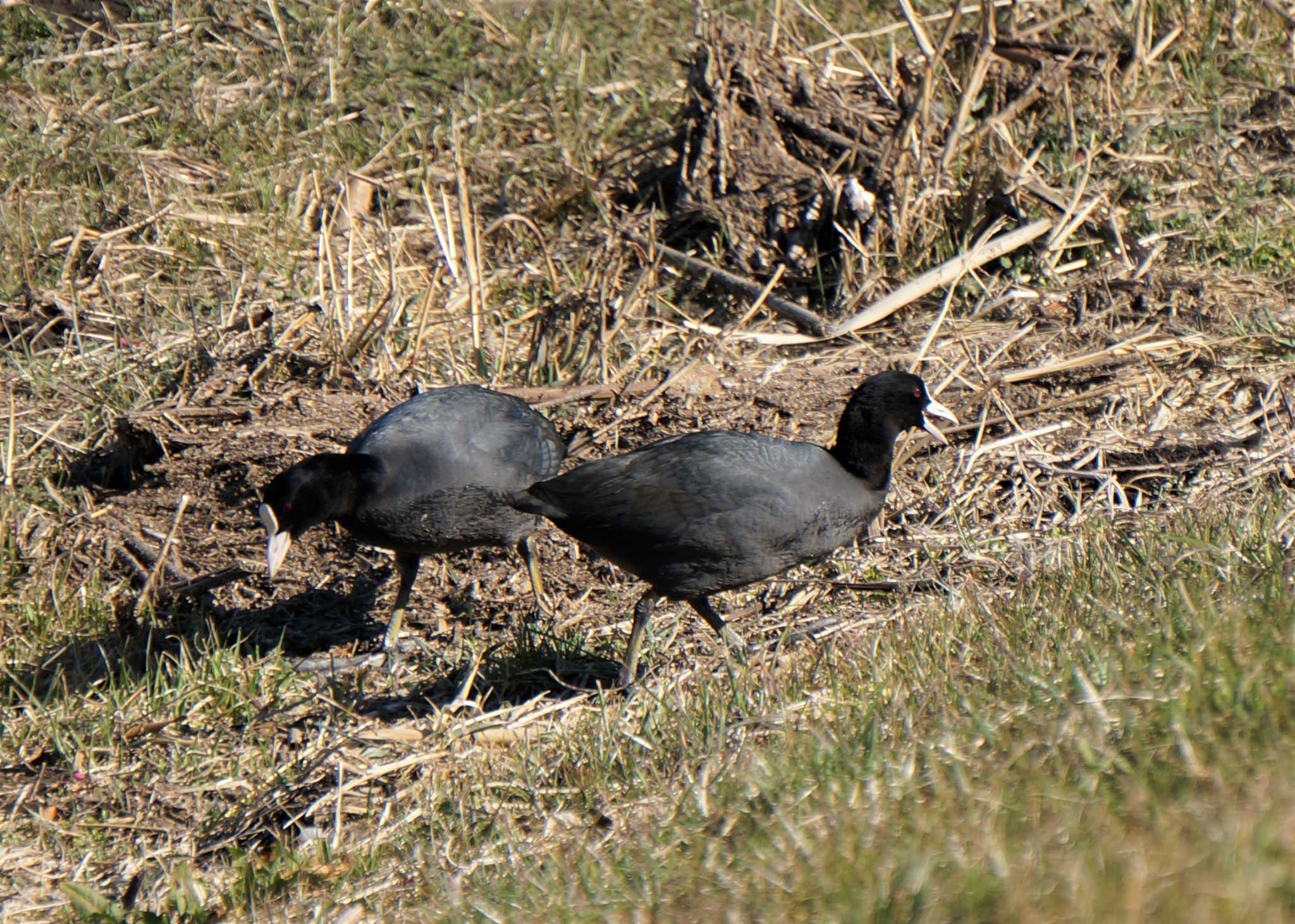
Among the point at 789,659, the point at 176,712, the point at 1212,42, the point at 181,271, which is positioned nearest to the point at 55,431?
the point at 181,271

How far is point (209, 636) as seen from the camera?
5.66 meters

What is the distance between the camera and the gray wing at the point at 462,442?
538cm

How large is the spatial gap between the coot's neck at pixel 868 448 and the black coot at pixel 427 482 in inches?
48.7

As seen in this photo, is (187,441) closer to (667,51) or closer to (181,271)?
(181,271)

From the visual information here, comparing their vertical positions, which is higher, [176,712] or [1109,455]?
[1109,455]

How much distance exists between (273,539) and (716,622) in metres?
1.57

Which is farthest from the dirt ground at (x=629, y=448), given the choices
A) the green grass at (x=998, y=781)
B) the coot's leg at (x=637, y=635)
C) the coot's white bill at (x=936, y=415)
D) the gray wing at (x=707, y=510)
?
the green grass at (x=998, y=781)

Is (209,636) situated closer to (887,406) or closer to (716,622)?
(716,622)

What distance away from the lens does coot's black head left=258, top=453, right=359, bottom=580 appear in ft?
16.4

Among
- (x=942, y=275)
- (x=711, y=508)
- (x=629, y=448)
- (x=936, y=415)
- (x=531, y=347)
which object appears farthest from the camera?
(x=942, y=275)

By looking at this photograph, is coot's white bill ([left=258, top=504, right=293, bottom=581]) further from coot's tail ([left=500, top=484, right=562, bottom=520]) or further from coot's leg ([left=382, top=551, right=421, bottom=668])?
coot's tail ([left=500, top=484, right=562, bottom=520])

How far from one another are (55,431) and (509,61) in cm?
382

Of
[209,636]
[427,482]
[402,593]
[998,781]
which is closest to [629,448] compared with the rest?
[427,482]

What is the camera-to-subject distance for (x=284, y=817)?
407 centimetres
